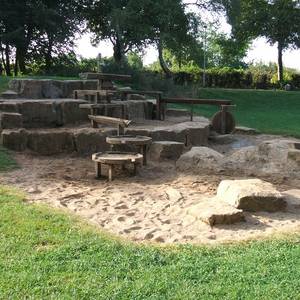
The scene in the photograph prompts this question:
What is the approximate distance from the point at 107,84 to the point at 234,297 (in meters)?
8.98

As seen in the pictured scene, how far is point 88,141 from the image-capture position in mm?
9172

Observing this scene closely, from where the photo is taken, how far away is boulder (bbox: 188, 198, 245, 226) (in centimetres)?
479

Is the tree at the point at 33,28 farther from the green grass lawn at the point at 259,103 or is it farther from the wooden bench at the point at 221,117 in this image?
the wooden bench at the point at 221,117

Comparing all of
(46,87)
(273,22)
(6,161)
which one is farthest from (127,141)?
(273,22)

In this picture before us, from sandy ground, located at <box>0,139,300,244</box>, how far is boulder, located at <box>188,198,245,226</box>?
0.07 meters

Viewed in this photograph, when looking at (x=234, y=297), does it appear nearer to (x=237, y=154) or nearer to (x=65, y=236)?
(x=65, y=236)

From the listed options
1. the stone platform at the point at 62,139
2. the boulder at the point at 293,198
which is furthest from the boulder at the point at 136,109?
the boulder at the point at 293,198

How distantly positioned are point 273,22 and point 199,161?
29.8 m

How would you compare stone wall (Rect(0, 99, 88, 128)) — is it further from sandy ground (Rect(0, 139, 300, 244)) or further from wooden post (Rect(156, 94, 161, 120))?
wooden post (Rect(156, 94, 161, 120))

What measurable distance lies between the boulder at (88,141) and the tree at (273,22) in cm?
2684

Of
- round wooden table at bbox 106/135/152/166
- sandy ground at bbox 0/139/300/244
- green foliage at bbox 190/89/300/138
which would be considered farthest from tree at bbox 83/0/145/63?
sandy ground at bbox 0/139/300/244

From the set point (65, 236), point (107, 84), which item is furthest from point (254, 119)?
point (65, 236)

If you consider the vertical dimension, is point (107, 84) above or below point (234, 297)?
above

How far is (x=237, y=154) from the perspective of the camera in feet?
27.0
